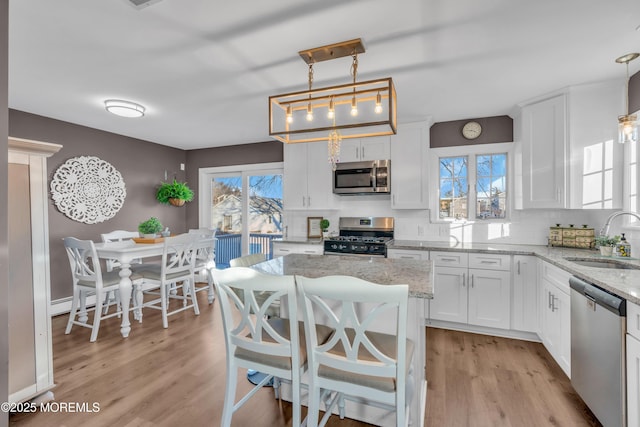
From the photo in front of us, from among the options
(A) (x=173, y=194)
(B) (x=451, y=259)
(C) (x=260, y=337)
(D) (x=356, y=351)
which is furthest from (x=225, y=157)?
(D) (x=356, y=351)

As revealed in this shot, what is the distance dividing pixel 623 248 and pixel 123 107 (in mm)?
4671

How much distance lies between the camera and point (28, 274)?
1.87 meters

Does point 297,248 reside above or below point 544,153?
below

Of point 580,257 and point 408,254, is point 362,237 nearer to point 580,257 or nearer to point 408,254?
point 408,254

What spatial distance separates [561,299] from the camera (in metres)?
2.29

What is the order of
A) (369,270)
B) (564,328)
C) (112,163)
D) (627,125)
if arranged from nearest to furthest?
(369,270)
(627,125)
(564,328)
(112,163)

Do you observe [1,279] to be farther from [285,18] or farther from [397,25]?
[397,25]

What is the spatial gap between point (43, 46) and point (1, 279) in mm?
1667

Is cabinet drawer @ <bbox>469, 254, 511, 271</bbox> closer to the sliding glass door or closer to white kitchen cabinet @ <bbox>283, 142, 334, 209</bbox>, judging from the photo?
white kitchen cabinet @ <bbox>283, 142, 334, 209</bbox>

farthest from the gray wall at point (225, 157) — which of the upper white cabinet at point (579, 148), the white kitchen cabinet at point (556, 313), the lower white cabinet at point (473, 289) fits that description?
the white kitchen cabinet at point (556, 313)

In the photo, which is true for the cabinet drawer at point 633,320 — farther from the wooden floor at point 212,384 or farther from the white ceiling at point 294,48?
the white ceiling at point 294,48

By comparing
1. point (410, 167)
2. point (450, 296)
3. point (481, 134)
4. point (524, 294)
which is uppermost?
point (481, 134)

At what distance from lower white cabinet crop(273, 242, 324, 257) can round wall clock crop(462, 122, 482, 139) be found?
223 centimetres

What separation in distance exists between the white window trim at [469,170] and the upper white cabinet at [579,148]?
1.50 ft
